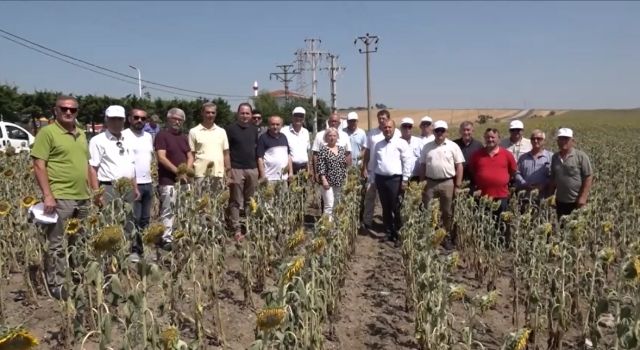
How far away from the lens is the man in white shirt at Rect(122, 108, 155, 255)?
18.2 feet

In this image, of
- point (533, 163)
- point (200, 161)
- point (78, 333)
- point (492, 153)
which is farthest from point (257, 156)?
point (78, 333)

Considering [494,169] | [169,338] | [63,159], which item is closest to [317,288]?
[169,338]

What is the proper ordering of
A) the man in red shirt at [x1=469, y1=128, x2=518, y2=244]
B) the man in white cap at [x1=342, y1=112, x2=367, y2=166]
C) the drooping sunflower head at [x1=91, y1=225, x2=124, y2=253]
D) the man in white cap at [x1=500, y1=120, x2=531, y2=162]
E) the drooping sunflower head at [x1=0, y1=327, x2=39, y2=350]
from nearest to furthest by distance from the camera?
1. the drooping sunflower head at [x1=0, y1=327, x2=39, y2=350]
2. the drooping sunflower head at [x1=91, y1=225, x2=124, y2=253]
3. the man in red shirt at [x1=469, y1=128, x2=518, y2=244]
4. the man in white cap at [x1=500, y1=120, x2=531, y2=162]
5. the man in white cap at [x1=342, y1=112, x2=367, y2=166]

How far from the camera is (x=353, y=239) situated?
22.1 feet

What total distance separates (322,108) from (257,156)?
56.2 m

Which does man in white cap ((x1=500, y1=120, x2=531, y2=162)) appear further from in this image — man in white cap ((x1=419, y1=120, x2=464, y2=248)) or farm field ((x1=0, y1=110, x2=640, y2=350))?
farm field ((x1=0, y1=110, x2=640, y2=350))

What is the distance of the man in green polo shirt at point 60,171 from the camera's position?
4262 mm

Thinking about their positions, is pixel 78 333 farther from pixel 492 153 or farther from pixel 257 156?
pixel 492 153

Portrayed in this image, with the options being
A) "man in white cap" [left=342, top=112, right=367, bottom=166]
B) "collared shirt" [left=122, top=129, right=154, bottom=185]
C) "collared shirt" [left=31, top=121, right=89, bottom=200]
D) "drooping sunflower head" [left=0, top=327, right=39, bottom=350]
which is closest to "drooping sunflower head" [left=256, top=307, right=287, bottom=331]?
"drooping sunflower head" [left=0, top=327, right=39, bottom=350]

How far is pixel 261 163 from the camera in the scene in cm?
677

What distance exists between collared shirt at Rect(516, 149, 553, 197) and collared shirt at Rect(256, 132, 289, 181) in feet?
9.89

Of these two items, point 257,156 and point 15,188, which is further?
point 257,156

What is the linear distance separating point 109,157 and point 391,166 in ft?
12.3

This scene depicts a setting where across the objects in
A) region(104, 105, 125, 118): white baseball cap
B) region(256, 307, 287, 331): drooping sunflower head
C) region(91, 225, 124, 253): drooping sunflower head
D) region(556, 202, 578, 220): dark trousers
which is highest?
region(104, 105, 125, 118): white baseball cap
